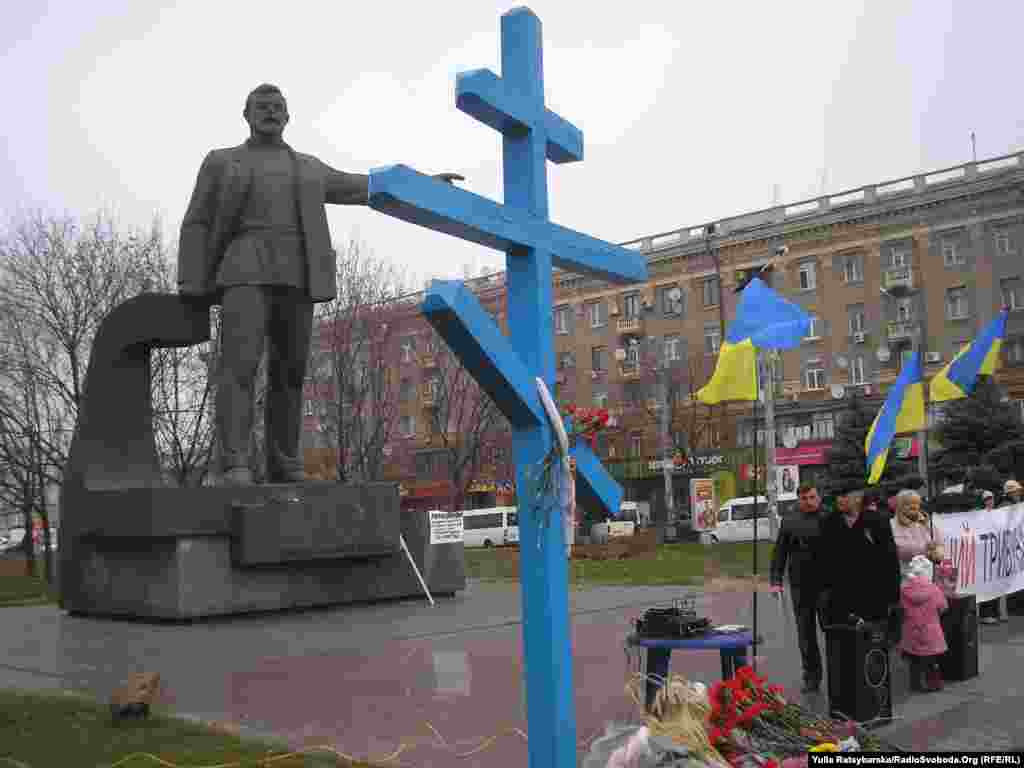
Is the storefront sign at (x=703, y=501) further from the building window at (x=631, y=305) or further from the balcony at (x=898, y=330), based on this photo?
the building window at (x=631, y=305)

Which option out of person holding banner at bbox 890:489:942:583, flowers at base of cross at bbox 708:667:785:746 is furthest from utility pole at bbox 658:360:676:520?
flowers at base of cross at bbox 708:667:785:746

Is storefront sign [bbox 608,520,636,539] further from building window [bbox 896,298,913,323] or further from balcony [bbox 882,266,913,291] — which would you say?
building window [bbox 896,298,913,323]

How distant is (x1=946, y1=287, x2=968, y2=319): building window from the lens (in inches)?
1762

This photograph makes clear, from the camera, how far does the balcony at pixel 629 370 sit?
51812 millimetres

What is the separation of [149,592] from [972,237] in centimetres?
Result: 3946

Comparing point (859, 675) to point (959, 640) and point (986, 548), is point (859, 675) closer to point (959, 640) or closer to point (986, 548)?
point (959, 640)

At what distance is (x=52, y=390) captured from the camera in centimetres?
2564

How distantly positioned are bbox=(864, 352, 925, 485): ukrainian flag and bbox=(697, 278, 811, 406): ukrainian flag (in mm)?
4146

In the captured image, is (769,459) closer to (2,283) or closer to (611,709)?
(2,283)

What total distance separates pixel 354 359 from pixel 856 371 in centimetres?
2563

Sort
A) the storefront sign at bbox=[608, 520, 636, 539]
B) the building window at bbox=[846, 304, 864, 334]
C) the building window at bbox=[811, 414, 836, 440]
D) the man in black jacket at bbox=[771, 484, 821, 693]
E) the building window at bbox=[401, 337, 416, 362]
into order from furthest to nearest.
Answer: the building window at bbox=[811, 414, 836, 440], the building window at bbox=[846, 304, 864, 334], the storefront sign at bbox=[608, 520, 636, 539], the building window at bbox=[401, 337, 416, 362], the man in black jacket at bbox=[771, 484, 821, 693]

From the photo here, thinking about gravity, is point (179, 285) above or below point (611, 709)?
above

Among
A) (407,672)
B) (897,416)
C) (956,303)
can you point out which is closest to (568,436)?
(407,672)

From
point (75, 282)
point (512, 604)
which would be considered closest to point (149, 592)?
point (512, 604)
